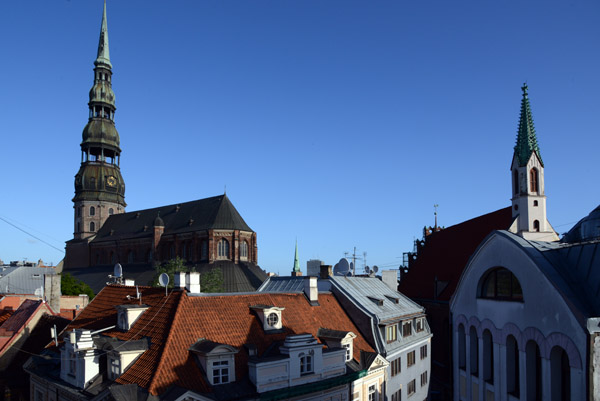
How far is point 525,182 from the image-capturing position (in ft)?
123

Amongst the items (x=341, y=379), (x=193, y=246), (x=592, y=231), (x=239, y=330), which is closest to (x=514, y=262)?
(x=592, y=231)

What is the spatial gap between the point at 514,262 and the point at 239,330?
41.4ft

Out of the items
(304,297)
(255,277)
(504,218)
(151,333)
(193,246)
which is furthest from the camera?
(193,246)

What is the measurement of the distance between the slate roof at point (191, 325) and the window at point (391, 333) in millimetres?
2275

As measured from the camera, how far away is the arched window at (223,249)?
8244cm

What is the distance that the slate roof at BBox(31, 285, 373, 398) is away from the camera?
18.8 metres

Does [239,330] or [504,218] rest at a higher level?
[504,218]

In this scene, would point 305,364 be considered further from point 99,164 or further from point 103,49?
point 103,49

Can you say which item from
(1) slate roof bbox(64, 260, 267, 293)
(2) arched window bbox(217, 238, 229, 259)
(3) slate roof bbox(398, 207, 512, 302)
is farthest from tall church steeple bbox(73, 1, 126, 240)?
(3) slate roof bbox(398, 207, 512, 302)

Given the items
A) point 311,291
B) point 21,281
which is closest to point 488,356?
point 311,291

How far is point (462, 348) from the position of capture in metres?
22.5

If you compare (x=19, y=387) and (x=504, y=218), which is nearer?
(x=19, y=387)

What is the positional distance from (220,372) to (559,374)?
498 inches

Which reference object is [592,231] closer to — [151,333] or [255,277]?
[151,333]
